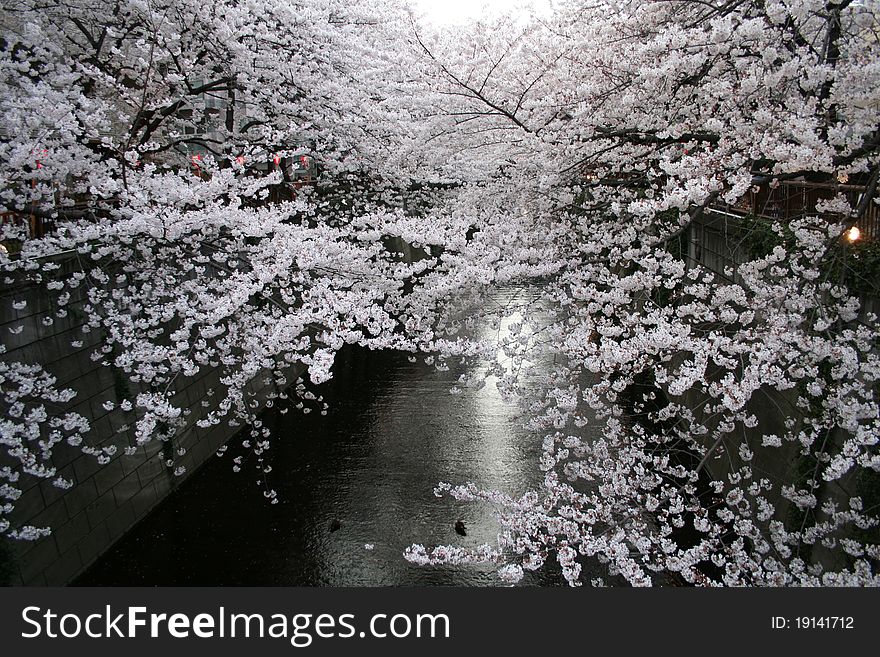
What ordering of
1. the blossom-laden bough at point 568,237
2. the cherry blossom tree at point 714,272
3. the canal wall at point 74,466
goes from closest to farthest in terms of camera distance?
1. the cherry blossom tree at point 714,272
2. the blossom-laden bough at point 568,237
3. the canal wall at point 74,466

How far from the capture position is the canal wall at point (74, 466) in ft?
22.3

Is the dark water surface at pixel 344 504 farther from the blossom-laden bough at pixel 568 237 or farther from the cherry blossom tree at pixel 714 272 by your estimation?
the cherry blossom tree at pixel 714 272

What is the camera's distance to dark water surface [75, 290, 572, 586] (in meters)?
8.15

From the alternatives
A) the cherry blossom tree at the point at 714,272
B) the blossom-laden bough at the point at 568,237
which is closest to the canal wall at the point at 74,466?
the blossom-laden bough at the point at 568,237

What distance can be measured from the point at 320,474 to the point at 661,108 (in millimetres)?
7999

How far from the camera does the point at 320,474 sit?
10969 mm

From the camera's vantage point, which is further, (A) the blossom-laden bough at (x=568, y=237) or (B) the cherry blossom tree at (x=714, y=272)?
(A) the blossom-laden bough at (x=568, y=237)

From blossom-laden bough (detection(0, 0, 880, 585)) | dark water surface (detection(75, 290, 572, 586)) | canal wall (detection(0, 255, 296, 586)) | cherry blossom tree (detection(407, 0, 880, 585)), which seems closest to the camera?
cherry blossom tree (detection(407, 0, 880, 585))

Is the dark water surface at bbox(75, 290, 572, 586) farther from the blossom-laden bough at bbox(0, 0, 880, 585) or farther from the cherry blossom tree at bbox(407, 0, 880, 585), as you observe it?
the cherry blossom tree at bbox(407, 0, 880, 585)

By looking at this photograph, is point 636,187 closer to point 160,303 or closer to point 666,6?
point 666,6

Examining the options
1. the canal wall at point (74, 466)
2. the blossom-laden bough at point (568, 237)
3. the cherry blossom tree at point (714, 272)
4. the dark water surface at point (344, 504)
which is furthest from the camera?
the dark water surface at point (344, 504)

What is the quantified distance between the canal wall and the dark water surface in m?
0.39

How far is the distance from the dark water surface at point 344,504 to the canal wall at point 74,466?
15.2 inches

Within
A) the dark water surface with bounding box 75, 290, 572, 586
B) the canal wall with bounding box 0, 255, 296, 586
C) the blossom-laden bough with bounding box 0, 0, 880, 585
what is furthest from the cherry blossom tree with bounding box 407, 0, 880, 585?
the canal wall with bounding box 0, 255, 296, 586
